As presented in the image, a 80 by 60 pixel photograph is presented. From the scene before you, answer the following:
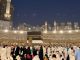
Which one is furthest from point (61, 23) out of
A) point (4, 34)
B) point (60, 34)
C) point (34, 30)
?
point (4, 34)

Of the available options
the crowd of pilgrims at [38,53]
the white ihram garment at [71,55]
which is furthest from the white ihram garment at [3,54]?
the white ihram garment at [71,55]

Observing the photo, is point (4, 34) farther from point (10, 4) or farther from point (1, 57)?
point (10, 4)

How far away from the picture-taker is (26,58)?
369 inches

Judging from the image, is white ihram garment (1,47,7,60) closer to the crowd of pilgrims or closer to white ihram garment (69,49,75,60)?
the crowd of pilgrims

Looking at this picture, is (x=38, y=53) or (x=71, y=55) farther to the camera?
(x=38, y=53)

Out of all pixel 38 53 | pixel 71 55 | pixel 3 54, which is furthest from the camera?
pixel 38 53

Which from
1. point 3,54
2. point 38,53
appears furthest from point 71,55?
point 3,54

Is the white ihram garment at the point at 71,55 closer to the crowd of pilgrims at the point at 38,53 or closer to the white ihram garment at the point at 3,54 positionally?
the crowd of pilgrims at the point at 38,53

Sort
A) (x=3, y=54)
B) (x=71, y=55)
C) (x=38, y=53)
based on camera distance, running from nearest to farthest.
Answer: (x=71, y=55)
(x=3, y=54)
(x=38, y=53)

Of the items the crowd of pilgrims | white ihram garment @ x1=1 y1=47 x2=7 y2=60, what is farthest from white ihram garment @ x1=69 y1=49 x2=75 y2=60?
white ihram garment @ x1=1 y1=47 x2=7 y2=60

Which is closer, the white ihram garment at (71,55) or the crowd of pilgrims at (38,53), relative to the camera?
the white ihram garment at (71,55)

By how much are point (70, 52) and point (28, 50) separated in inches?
84.8

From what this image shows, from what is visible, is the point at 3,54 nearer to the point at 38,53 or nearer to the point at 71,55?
the point at 38,53

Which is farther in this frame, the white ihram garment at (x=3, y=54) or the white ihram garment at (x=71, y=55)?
the white ihram garment at (x=3, y=54)
